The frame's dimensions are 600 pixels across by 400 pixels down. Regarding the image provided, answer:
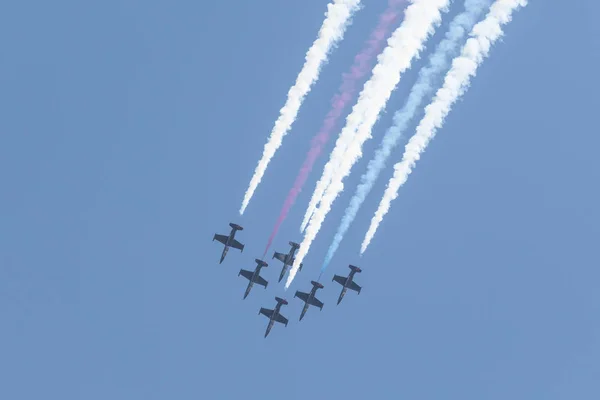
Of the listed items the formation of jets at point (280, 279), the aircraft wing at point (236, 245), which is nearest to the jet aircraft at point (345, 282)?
the formation of jets at point (280, 279)

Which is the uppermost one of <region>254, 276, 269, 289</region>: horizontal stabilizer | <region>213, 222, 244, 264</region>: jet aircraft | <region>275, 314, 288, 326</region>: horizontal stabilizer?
<region>213, 222, 244, 264</region>: jet aircraft

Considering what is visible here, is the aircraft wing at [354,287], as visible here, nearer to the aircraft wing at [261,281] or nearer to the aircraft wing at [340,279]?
the aircraft wing at [340,279]

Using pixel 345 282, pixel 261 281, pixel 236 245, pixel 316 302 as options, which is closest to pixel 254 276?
pixel 261 281

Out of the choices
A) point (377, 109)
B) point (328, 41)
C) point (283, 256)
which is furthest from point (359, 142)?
point (283, 256)

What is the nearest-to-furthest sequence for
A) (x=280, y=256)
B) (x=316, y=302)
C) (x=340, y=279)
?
1. (x=280, y=256)
2. (x=340, y=279)
3. (x=316, y=302)

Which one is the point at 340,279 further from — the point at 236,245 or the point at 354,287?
the point at 236,245

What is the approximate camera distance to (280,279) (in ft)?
188

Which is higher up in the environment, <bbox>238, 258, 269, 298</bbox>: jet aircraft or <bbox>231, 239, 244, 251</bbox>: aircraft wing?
<bbox>231, 239, 244, 251</bbox>: aircraft wing

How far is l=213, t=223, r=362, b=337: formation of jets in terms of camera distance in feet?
187

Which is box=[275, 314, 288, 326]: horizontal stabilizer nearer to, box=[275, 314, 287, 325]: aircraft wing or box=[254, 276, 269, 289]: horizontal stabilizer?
box=[275, 314, 287, 325]: aircraft wing

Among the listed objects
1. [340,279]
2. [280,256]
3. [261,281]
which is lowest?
[261,281]

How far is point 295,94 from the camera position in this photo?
4800cm

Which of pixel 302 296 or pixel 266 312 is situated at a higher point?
pixel 302 296

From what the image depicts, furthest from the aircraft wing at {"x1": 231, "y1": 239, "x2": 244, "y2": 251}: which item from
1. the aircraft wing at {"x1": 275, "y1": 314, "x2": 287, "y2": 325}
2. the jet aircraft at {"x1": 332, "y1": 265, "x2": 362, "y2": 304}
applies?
the jet aircraft at {"x1": 332, "y1": 265, "x2": 362, "y2": 304}
